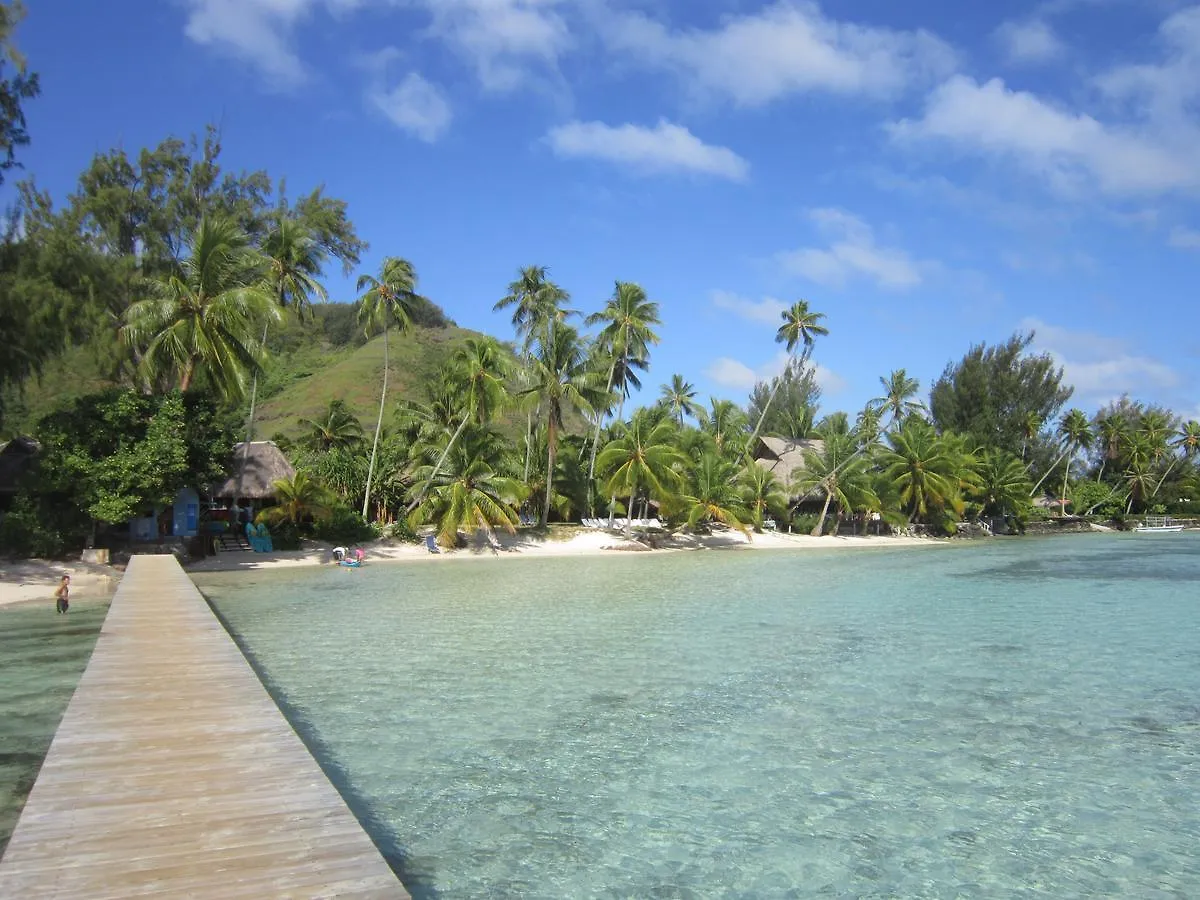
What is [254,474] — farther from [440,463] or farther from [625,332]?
[625,332]

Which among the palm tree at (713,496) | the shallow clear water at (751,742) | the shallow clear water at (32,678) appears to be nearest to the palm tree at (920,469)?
the palm tree at (713,496)

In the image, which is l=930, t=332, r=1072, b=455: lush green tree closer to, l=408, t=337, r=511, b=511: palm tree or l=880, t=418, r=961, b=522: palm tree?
l=880, t=418, r=961, b=522: palm tree

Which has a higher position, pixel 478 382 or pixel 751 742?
pixel 478 382

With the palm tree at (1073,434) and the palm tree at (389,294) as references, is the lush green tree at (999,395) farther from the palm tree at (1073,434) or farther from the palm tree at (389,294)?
the palm tree at (389,294)

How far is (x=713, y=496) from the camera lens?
113 ft

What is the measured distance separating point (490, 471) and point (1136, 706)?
70.9 feet

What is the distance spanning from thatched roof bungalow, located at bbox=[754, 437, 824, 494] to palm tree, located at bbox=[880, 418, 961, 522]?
3798 mm

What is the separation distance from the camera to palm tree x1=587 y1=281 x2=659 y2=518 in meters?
35.5

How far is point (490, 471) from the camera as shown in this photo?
93.2ft

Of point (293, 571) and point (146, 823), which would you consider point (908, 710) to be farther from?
point (293, 571)

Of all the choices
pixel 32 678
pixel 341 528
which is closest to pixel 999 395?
pixel 341 528

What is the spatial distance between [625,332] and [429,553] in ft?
42.0

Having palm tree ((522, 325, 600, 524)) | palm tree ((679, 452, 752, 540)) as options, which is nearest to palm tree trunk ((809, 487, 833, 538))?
palm tree ((679, 452, 752, 540))

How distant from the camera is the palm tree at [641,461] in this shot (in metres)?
31.9
